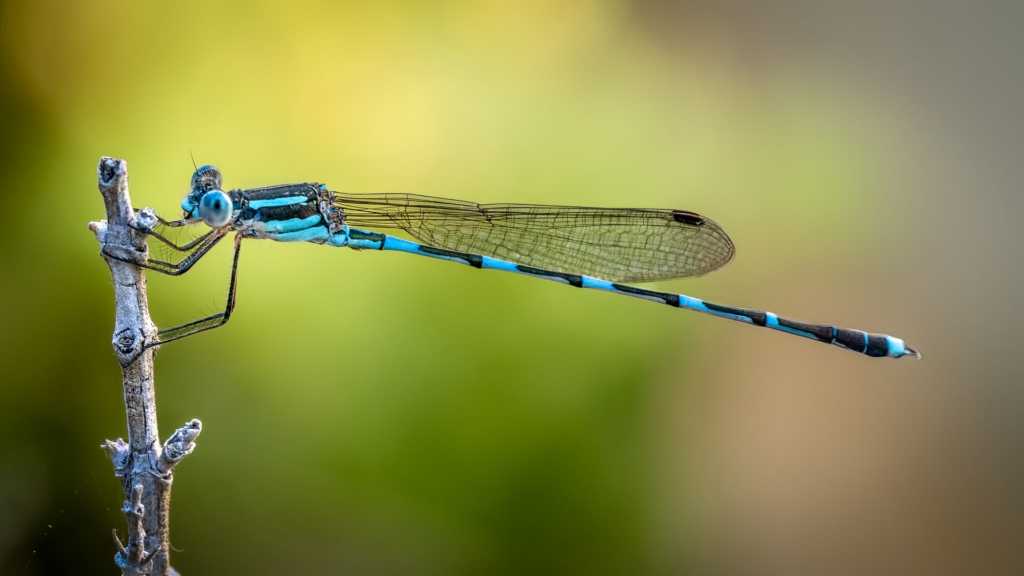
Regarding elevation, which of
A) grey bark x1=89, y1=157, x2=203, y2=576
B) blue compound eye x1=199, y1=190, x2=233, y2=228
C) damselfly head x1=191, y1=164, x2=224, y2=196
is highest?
damselfly head x1=191, y1=164, x2=224, y2=196

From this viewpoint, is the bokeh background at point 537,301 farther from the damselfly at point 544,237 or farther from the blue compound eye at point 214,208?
the blue compound eye at point 214,208

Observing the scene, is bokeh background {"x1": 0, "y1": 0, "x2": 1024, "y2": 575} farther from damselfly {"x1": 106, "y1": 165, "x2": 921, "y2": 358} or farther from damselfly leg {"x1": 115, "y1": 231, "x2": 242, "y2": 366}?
damselfly leg {"x1": 115, "y1": 231, "x2": 242, "y2": 366}

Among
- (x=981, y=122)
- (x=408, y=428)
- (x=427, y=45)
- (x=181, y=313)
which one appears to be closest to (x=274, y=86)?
(x=427, y=45)

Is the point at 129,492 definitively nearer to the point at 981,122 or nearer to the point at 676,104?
the point at 676,104

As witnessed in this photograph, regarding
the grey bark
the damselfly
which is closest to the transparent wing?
the damselfly

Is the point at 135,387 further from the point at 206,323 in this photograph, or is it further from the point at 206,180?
the point at 206,180

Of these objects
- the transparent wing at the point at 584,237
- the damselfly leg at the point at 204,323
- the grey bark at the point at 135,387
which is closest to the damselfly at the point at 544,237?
the transparent wing at the point at 584,237
